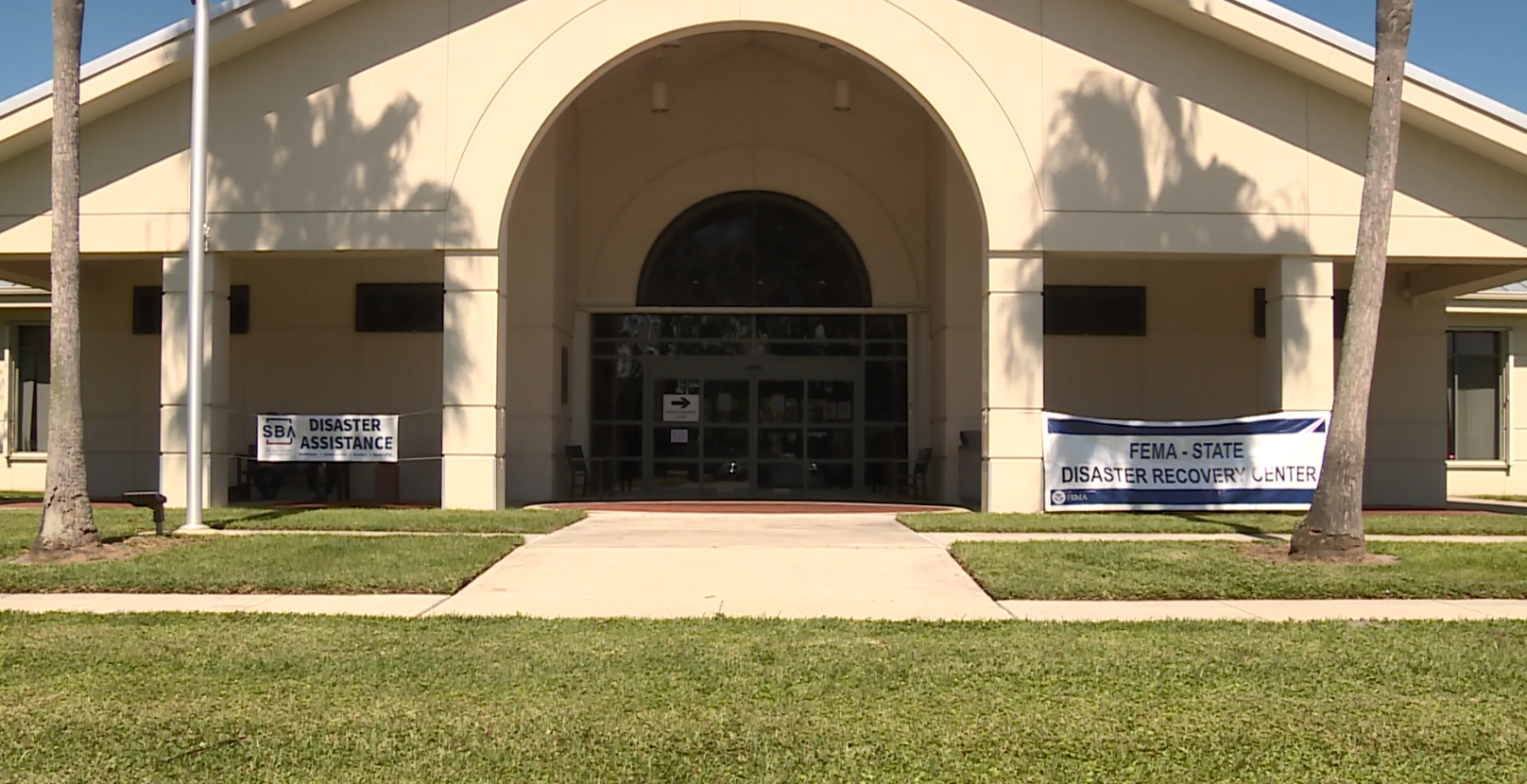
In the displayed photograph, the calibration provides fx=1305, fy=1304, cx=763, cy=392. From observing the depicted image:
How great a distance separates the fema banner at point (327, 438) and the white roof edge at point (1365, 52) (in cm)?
1399

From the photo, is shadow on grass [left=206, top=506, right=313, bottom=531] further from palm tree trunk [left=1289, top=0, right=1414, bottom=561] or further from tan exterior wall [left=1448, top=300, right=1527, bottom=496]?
tan exterior wall [left=1448, top=300, right=1527, bottom=496]

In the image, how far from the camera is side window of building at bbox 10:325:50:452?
27.1 meters

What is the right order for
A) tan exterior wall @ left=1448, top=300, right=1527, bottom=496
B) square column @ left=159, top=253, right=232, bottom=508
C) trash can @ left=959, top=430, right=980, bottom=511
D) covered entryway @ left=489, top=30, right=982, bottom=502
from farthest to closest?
tan exterior wall @ left=1448, top=300, right=1527, bottom=496
covered entryway @ left=489, top=30, right=982, bottom=502
trash can @ left=959, top=430, right=980, bottom=511
square column @ left=159, top=253, right=232, bottom=508

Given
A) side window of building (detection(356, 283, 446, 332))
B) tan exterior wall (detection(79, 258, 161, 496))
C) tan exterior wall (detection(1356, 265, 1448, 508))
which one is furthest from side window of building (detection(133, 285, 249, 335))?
tan exterior wall (detection(1356, 265, 1448, 508))

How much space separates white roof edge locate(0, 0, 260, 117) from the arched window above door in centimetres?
957

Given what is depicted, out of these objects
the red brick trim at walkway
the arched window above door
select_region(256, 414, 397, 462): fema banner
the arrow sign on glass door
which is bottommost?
the red brick trim at walkway

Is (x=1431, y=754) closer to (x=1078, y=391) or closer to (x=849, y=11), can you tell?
(x=849, y=11)

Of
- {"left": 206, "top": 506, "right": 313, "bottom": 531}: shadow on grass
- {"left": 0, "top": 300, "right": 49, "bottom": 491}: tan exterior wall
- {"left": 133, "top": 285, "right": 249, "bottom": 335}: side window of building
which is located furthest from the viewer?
{"left": 0, "top": 300, "right": 49, "bottom": 491}: tan exterior wall

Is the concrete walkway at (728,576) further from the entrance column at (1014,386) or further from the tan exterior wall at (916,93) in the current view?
the tan exterior wall at (916,93)

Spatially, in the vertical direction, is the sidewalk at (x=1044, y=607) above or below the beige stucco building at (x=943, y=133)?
below

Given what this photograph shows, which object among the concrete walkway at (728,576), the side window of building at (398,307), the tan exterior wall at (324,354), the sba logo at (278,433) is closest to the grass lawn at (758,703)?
the concrete walkway at (728,576)

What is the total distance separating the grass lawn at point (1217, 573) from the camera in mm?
10914

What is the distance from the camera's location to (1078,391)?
2400 centimetres

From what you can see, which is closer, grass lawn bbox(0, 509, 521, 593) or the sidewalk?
the sidewalk
